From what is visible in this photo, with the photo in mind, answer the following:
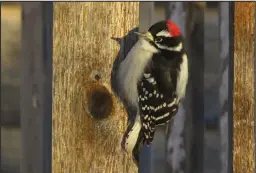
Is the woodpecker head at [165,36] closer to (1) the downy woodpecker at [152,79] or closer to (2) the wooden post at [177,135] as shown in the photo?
(1) the downy woodpecker at [152,79]

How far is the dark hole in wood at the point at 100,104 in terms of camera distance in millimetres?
2490

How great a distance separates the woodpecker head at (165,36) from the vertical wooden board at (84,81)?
234 millimetres

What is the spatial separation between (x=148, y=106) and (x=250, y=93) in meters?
0.33

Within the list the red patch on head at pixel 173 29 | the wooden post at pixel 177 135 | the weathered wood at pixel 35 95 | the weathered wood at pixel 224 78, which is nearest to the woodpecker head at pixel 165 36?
the red patch on head at pixel 173 29

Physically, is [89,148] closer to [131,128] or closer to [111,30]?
[131,128]

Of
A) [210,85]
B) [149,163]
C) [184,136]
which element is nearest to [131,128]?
[149,163]

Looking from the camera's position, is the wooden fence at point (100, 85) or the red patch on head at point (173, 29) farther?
the red patch on head at point (173, 29)

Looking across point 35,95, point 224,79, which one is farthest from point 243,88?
point 35,95

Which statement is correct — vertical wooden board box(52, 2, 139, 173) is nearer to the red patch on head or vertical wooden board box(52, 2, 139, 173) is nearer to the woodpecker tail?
the woodpecker tail

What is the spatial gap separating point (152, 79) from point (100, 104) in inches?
11.1

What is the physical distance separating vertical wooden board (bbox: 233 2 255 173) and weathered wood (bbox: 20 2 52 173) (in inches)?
45.4

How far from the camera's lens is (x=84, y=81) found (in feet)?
8.15

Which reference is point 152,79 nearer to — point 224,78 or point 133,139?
point 133,139

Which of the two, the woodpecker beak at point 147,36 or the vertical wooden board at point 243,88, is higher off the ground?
the woodpecker beak at point 147,36
